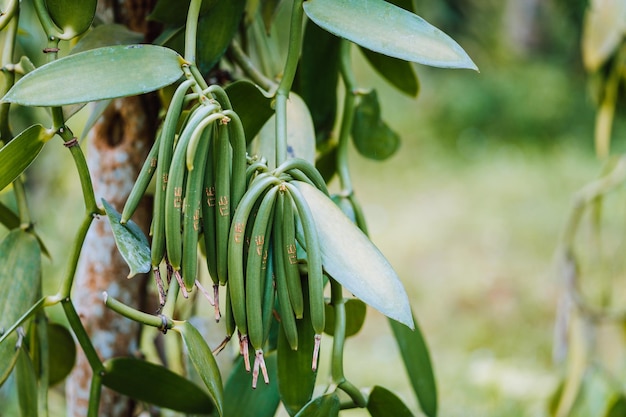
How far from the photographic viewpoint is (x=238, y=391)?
538mm

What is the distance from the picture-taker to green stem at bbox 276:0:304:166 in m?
0.37

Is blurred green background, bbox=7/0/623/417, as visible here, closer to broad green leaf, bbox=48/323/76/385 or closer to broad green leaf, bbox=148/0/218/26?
broad green leaf, bbox=48/323/76/385

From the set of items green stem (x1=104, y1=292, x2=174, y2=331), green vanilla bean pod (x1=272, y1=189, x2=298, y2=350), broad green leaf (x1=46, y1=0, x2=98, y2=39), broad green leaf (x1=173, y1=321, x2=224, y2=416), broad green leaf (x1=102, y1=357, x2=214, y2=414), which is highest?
broad green leaf (x1=46, y1=0, x2=98, y2=39)

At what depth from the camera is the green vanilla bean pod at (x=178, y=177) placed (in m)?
0.32

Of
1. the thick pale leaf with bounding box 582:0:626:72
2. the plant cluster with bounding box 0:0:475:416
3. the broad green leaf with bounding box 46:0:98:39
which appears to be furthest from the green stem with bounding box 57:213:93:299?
the thick pale leaf with bounding box 582:0:626:72

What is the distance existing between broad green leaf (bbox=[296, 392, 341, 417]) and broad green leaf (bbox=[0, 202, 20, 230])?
26 centimetres

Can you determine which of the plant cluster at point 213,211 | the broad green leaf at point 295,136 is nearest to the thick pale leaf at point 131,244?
the plant cluster at point 213,211

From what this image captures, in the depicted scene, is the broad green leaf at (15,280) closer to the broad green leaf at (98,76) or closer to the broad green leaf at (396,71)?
the broad green leaf at (98,76)

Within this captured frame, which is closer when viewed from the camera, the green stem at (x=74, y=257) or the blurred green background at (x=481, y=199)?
the green stem at (x=74, y=257)

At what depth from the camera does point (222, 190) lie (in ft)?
1.11

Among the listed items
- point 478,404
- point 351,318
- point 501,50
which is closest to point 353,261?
point 351,318

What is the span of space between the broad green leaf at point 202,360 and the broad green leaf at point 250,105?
0.13 m

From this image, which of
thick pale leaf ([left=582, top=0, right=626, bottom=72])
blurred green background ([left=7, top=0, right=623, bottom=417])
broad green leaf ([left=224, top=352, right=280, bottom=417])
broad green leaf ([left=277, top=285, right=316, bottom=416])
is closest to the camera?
broad green leaf ([left=277, top=285, right=316, bottom=416])

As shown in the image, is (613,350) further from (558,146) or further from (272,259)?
(558,146)
